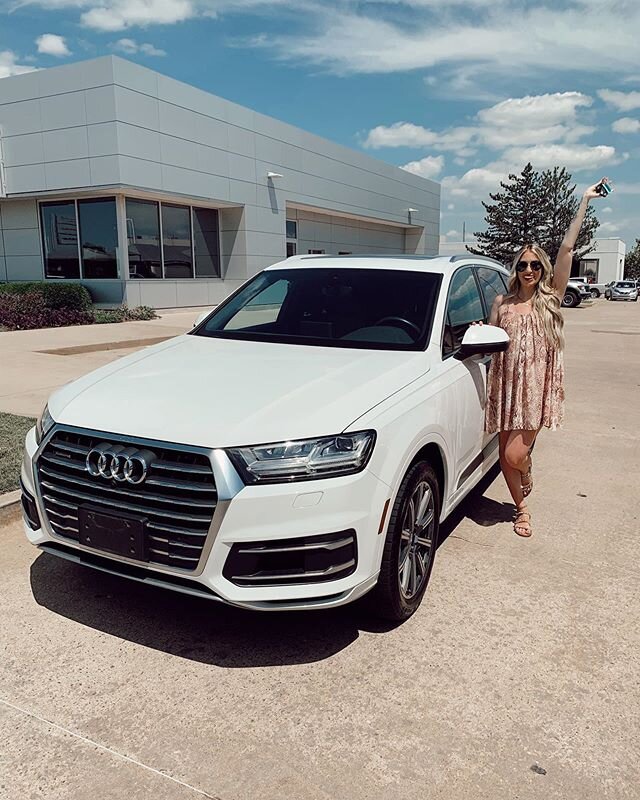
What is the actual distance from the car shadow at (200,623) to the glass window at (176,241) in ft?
63.9

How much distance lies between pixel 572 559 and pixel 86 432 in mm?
2846

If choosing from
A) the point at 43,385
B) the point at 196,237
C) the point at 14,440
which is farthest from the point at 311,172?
the point at 14,440

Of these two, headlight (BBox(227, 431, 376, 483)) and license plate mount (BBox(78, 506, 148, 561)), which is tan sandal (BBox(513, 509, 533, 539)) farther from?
license plate mount (BBox(78, 506, 148, 561))

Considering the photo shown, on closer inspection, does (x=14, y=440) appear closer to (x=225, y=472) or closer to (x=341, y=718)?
(x=225, y=472)

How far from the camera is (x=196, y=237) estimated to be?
923 inches

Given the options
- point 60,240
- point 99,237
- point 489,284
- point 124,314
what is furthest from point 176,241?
point 489,284

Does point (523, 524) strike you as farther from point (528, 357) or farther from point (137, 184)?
point (137, 184)

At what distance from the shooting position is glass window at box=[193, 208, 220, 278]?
2348cm

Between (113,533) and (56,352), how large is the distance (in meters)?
10.8

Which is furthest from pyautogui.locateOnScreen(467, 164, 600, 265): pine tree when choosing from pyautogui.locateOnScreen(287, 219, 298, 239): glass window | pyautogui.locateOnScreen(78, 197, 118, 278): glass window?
pyautogui.locateOnScreen(78, 197, 118, 278): glass window

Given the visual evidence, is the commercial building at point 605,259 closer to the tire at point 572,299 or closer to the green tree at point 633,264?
the green tree at point 633,264

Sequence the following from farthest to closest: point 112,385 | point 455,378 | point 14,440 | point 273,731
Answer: point 14,440 < point 455,378 < point 112,385 < point 273,731

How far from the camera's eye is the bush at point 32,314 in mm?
16422

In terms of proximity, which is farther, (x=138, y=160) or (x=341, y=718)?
(x=138, y=160)
